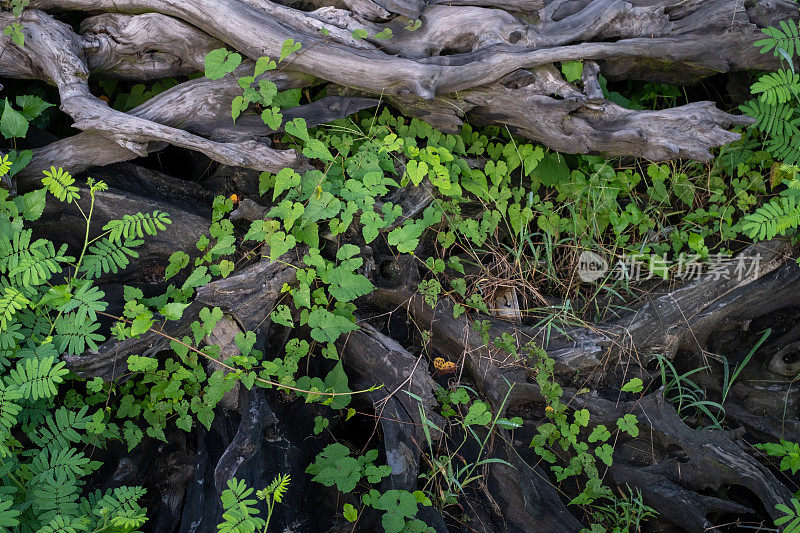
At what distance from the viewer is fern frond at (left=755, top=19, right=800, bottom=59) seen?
3.40 meters

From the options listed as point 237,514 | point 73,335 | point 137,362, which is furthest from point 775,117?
point 73,335

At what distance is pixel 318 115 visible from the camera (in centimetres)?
359

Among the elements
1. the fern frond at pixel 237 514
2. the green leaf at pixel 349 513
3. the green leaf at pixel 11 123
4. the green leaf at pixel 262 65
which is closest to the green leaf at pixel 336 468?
the green leaf at pixel 349 513

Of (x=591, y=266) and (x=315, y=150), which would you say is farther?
(x=591, y=266)

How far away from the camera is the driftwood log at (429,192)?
10.2 ft

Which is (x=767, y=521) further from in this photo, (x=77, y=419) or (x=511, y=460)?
(x=77, y=419)

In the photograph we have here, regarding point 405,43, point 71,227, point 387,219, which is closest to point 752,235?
point 387,219

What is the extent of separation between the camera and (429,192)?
145 inches

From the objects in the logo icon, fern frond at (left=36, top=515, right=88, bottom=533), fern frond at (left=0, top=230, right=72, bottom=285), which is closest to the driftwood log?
the logo icon

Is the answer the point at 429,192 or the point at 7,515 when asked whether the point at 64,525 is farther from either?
the point at 429,192

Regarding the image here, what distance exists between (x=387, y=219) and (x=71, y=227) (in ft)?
6.59

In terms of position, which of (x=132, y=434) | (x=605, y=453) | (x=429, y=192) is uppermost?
(x=429, y=192)

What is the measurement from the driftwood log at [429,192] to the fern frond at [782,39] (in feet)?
0.55

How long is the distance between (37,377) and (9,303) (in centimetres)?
41
